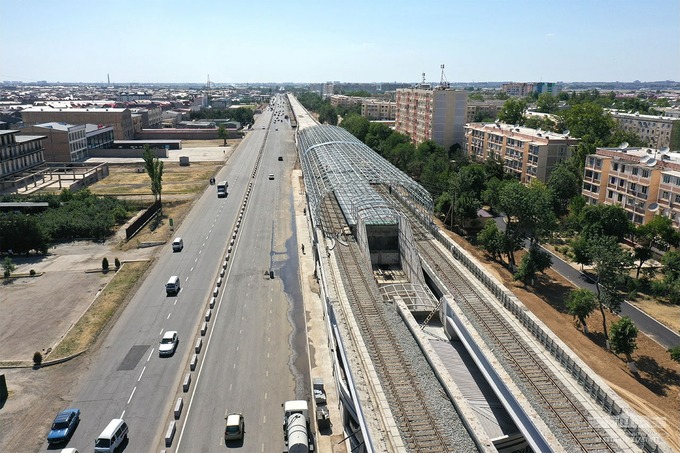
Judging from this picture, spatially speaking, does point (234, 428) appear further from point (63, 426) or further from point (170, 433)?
point (63, 426)

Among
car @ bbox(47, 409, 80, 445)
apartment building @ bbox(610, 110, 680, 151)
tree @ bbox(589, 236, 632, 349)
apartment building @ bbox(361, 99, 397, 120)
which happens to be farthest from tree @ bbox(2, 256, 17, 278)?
apartment building @ bbox(361, 99, 397, 120)

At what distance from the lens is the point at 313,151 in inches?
3246

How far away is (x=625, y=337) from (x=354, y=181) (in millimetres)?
32379

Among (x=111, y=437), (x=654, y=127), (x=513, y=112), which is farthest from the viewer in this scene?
(x=654, y=127)

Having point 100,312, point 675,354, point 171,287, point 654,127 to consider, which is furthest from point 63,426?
point 654,127

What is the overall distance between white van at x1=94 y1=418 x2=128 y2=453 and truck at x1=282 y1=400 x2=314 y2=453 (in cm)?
799

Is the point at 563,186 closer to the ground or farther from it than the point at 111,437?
farther from it

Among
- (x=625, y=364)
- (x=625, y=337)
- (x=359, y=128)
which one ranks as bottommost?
(x=625, y=364)

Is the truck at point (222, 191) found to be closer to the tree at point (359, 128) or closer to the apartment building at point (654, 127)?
the tree at point (359, 128)

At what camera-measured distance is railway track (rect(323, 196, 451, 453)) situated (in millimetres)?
20984

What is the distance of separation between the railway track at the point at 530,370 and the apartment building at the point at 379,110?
517ft

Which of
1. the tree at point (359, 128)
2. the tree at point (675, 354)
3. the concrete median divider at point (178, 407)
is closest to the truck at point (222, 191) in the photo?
the tree at point (359, 128)

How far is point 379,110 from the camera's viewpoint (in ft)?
625

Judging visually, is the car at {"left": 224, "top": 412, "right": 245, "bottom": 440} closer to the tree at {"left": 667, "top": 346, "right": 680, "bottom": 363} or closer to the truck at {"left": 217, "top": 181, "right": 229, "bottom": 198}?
the tree at {"left": 667, "top": 346, "right": 680, "bottom": 363}
